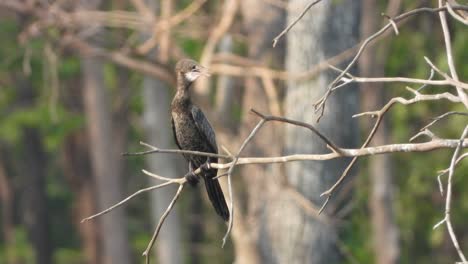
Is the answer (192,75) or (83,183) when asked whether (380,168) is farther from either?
(192,75)

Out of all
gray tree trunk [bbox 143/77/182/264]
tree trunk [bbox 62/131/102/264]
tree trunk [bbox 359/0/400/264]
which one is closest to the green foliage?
tree trunk [bbox 62/131/102/264]

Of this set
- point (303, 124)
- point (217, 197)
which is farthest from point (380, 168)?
point (303, 124)

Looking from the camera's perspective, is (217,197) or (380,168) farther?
(380,168)

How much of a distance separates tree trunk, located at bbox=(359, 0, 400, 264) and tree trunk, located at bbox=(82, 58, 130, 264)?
450cm

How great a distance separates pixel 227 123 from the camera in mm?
12633

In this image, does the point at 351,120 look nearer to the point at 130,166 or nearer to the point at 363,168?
the point at 363,168

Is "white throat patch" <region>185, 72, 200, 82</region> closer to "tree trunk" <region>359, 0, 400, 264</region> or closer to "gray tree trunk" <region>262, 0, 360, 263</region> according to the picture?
"gray tree trunk" <region>262, 0, 360, 263</region>

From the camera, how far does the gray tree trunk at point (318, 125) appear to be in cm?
1138

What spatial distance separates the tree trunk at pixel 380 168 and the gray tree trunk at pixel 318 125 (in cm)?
648

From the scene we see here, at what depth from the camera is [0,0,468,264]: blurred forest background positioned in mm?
11641

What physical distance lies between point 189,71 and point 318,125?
Answer: 13.0 ft

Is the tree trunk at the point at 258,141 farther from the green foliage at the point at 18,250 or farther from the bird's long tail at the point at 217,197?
Answer: the green foliage at the point at 18,250

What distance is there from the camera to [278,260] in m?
11.9

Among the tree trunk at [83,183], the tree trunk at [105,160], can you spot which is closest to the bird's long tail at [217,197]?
the tree trunk at [105,160]
